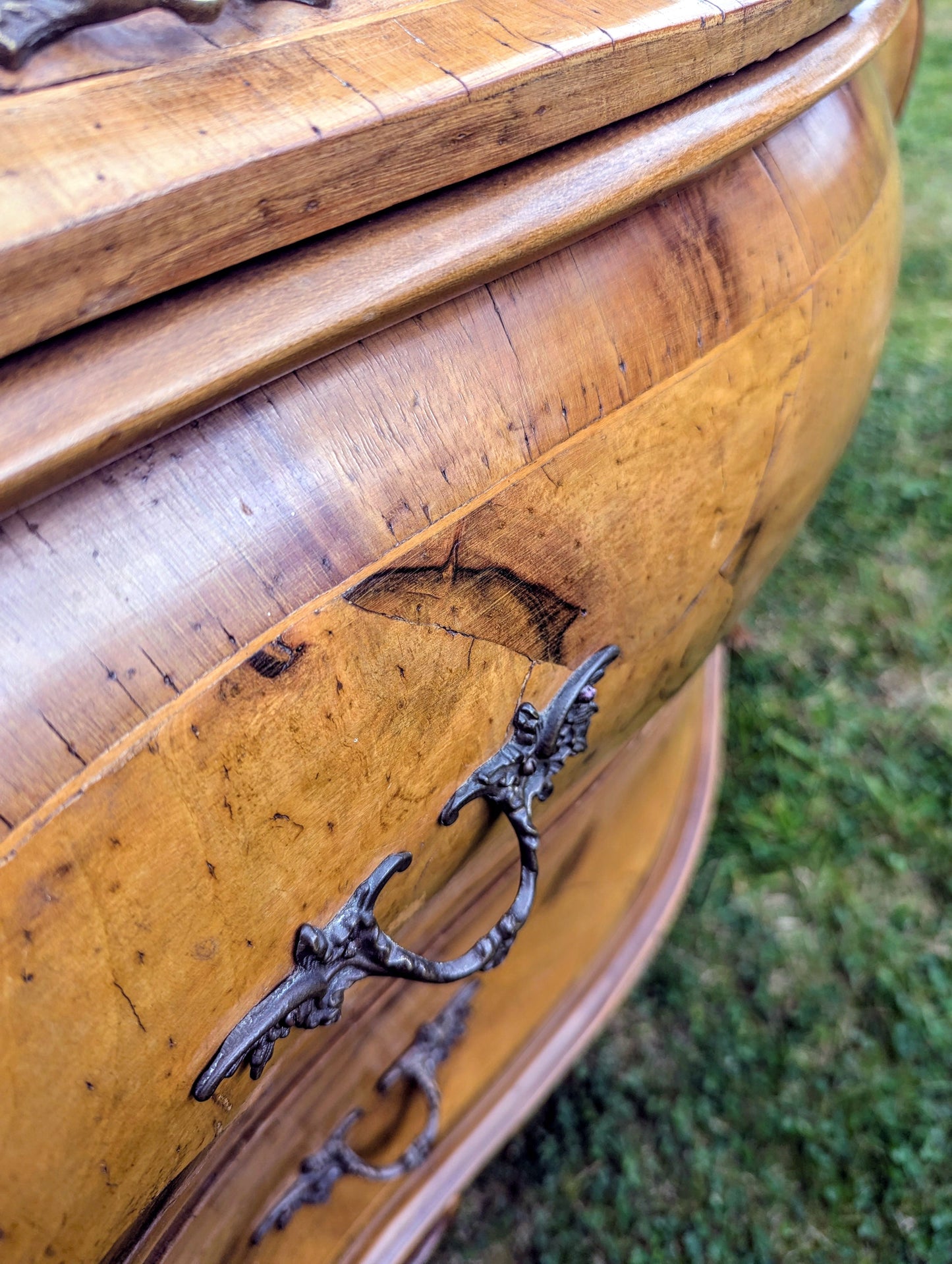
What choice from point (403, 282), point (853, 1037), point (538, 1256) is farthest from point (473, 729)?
point (853, 1037)

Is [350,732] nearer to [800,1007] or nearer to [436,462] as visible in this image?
[436,462]

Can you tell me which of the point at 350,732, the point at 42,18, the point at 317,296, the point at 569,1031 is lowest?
the point at 569,1031

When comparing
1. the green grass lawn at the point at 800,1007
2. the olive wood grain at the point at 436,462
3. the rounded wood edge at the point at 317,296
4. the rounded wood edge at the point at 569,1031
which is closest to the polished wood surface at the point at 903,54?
the olive wood grain at the point at 436,462

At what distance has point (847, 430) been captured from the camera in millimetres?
748

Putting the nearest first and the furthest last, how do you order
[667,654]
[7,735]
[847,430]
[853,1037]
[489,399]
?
[7,735]
[489,399]
[667,654]
[847,430]
[853,1037]

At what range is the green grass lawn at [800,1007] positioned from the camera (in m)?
0.97

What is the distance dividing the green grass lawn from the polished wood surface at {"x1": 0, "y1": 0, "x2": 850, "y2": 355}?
93cm

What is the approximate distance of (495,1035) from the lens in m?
0.88

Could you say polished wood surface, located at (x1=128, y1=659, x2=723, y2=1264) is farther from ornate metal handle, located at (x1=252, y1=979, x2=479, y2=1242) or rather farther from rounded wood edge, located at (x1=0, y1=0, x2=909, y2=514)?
rounded wood edge, located at (x1=0, y1=0, x2=909, y2=514)

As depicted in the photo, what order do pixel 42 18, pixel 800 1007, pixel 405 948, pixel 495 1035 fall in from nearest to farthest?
pixel 42 18 < pixel 405 948 < pixel 495 1035 < pixel 800 1007

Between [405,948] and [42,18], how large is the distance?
15.2 inches

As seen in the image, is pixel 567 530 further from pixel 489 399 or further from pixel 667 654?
pixel 667 654

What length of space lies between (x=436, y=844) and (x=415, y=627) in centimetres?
13

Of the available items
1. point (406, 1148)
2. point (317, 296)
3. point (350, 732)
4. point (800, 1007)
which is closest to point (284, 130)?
point (317, 296)
